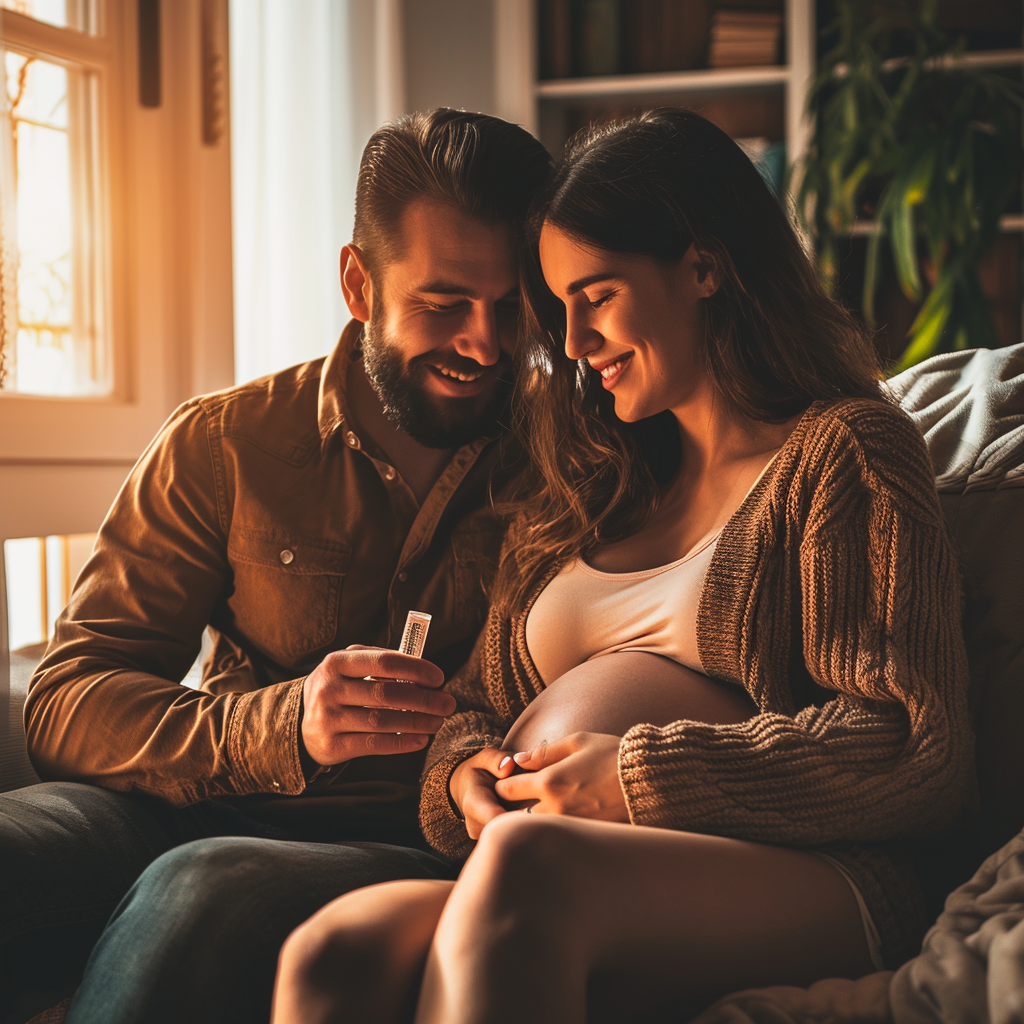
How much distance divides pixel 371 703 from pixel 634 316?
505mm

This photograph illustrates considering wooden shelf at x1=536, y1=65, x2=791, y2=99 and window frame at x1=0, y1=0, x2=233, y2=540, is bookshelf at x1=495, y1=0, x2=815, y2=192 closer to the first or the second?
wooden shelf at x1=536, y1=65, x2=791, y2=99

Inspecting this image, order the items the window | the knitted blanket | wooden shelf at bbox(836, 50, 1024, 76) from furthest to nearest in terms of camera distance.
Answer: wooden shelf at bbox(836, 50, 1024, 76), the window, the knitted blanket

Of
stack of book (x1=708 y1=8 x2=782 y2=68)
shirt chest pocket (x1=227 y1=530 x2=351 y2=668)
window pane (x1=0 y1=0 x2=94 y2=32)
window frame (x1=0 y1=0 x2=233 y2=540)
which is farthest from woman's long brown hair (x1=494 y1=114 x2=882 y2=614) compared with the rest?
stack of book (x1=708 y1=8 x2=782 y2=68)

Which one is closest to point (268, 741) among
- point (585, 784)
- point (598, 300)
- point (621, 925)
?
point (585, 784)

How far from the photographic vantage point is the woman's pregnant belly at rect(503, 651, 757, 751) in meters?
1.04

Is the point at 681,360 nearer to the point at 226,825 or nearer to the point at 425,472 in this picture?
the point at 425,472

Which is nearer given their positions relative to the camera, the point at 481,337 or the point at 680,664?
the point at 680,664

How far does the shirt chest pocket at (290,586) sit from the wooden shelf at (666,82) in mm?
2020

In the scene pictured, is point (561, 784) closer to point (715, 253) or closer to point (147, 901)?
point (147, 901)

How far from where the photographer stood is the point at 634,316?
3.85 feet

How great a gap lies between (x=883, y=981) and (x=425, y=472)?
0.86 m

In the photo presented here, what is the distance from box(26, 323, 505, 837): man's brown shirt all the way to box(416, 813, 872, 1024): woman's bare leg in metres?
0.51

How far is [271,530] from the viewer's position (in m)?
1.34

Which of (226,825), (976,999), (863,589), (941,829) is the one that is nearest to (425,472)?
(226,825)
